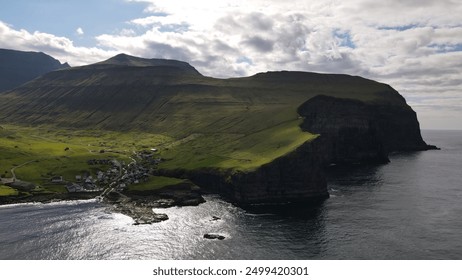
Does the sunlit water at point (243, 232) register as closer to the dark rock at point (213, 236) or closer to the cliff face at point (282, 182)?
the dark rock at point (213, 236)

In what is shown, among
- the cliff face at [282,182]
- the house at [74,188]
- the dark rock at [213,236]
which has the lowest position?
the dark rock at [213,236]

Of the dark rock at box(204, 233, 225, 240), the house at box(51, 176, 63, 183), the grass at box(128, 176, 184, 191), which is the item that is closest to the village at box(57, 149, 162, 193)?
the house at box(51, 176, 63, 183)

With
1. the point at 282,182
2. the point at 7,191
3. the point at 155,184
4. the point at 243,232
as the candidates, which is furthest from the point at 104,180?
the point at 243,232

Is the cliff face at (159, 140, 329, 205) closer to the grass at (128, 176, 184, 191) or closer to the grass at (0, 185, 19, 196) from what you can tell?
the grass at (128, 176, 184, 191)


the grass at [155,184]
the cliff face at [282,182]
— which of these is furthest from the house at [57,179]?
the cliff face at [282,182]

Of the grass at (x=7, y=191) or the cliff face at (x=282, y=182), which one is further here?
the cliff face at (x=282, y=182)
